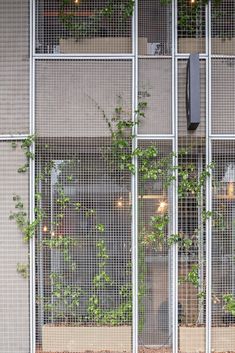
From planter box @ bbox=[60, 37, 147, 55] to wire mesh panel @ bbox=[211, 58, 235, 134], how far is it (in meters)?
1.07

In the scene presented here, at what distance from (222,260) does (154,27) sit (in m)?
3.36

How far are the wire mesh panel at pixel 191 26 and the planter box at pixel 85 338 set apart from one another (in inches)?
156

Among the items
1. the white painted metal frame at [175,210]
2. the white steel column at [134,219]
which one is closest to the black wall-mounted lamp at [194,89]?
the white painted metal frame at [175,210]

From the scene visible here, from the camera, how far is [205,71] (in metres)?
6.01

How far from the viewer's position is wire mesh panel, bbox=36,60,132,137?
5957 mm

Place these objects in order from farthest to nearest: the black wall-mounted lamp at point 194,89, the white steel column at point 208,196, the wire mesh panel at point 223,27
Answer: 1. the wire mesh panel at point 223,27
2. the white steel column at point 208,196
3. the black wall-mounted lamp at point 194,89

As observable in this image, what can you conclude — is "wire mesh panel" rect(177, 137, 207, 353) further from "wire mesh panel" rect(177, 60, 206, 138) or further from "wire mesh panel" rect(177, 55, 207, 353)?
"wire mesh panel" rect(177, 60, 206, 138)

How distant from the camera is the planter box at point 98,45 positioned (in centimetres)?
600

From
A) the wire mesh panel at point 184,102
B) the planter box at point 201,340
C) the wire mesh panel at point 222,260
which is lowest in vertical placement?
the planter box at point 201,340

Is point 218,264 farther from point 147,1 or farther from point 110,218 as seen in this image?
point 147,1

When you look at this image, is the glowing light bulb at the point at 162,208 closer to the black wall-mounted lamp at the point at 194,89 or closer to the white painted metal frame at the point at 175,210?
the white painted metal frame at the point at 175,210

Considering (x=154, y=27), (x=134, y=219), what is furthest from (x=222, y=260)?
(x=154, y=27)

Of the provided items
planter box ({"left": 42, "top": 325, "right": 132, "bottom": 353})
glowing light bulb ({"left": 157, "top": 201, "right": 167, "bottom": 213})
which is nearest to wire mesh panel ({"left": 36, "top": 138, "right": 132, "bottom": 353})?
planter box ({"left": 42, "top": 325, "right": 132, "bottom": 353})

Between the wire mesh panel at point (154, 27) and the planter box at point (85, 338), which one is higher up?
the wire mesh panel at point (154, 27)
